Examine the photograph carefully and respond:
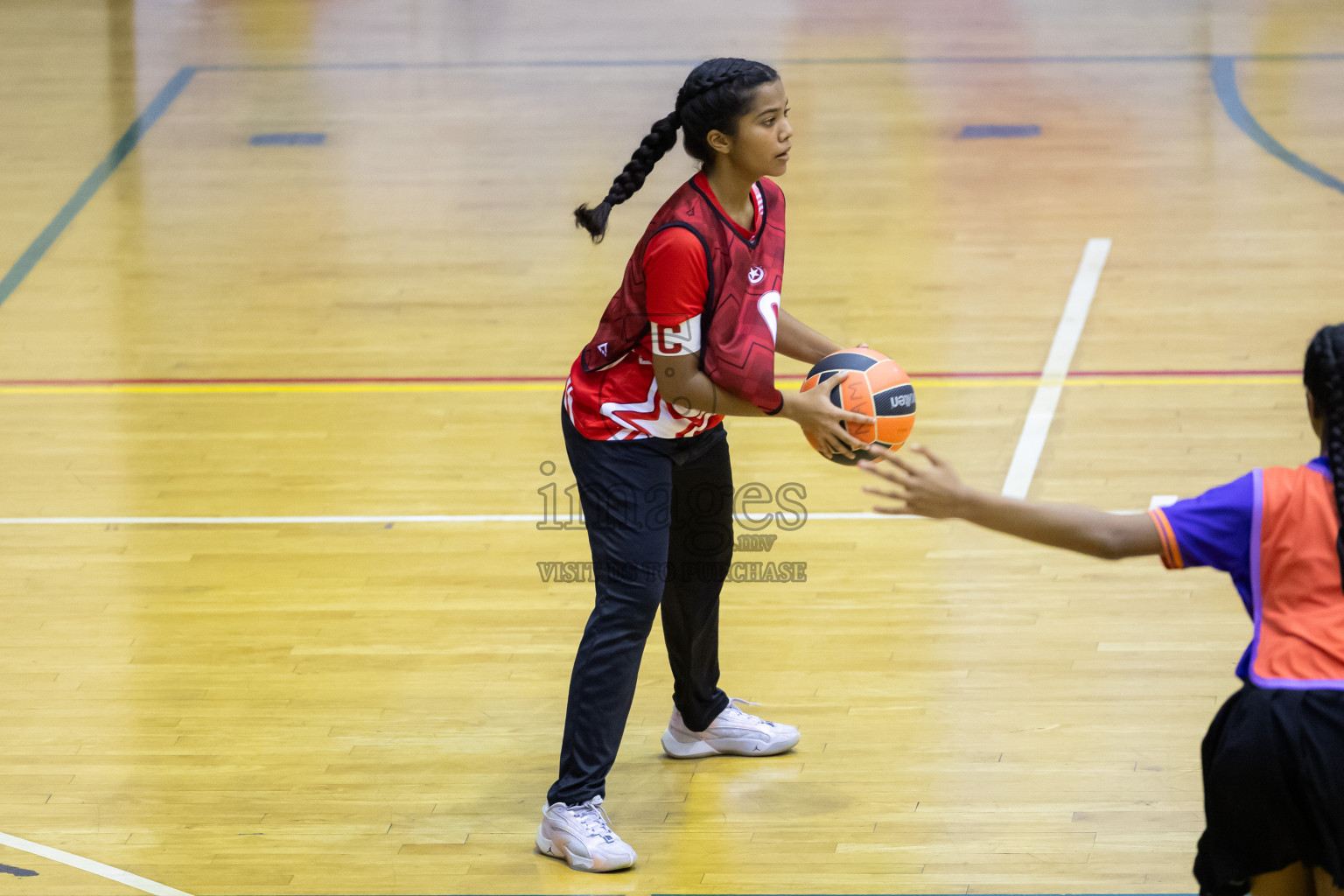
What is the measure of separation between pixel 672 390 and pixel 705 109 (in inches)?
23.6

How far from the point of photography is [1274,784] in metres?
2.37

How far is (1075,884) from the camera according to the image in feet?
11.3

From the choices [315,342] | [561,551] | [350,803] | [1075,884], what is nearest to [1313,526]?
[1075,884]

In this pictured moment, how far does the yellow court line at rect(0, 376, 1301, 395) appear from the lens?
6559mm

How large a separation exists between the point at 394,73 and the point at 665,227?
29.8 feet

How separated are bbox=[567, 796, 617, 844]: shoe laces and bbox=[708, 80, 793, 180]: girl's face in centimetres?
147

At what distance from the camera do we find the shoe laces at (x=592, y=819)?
11.6ft

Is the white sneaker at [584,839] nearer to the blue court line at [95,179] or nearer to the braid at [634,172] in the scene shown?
the braid at [634,172]

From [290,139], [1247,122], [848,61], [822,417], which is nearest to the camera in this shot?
[822,417]

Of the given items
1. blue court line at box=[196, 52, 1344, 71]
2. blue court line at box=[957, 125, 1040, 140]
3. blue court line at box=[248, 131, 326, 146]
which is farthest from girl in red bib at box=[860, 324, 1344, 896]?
blue court line at box=[196, 52, 1344, 71]

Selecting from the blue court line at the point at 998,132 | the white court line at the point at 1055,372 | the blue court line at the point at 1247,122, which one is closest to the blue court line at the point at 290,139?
the blue court line at the point at 998,132

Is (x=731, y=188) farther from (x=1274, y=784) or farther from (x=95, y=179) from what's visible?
(x=95, y=179)

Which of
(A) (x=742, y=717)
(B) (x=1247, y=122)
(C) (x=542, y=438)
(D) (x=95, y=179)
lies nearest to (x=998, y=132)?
(B) (x=1247, y=122)

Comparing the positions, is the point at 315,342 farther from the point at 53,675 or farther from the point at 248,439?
the point at 53,675
